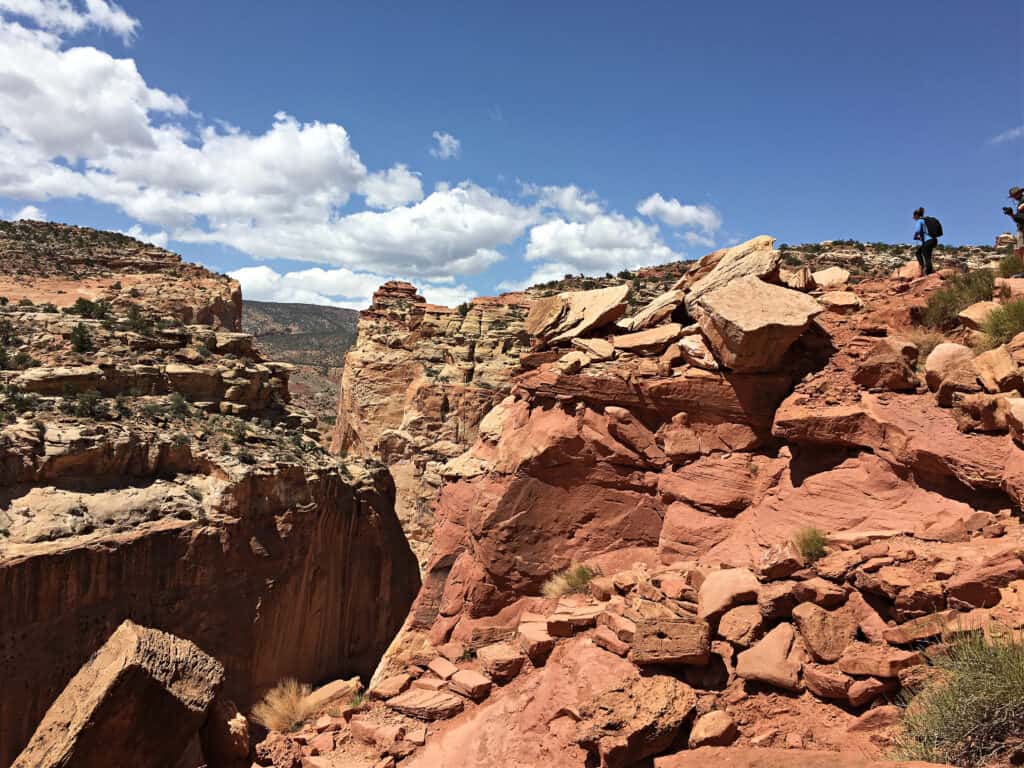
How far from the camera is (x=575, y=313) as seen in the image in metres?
12.1

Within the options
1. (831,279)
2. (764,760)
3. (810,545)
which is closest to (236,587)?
(810,545)

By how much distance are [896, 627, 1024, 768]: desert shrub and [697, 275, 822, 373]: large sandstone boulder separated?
489 centimetres

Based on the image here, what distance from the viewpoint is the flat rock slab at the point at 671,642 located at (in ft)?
19.8

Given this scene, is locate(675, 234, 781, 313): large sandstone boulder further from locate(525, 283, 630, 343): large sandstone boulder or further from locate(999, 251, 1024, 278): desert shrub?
locate(999, 251, 1024, 278): desert shrub

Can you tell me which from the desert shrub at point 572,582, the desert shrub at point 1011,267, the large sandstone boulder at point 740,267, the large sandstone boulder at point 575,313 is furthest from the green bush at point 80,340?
the desert shrub at point 1011,267

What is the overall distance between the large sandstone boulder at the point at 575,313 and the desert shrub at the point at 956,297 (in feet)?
15.7

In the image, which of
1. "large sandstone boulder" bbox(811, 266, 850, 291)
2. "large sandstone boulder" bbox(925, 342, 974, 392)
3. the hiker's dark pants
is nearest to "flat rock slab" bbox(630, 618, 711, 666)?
Answer: "large sandstone boulder" bbox(925, 342, 974, 392)

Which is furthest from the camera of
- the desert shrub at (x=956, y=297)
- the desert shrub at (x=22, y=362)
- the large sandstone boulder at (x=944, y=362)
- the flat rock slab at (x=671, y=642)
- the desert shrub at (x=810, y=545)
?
the desert shrub at (x=22, y=362)

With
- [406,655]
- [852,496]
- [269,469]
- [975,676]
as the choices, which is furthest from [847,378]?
[269,469]

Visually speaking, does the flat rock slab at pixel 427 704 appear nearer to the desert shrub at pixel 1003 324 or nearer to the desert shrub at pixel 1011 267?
the desert shrub at pixel 1003 324

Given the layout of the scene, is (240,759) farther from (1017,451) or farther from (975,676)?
(1017,451)

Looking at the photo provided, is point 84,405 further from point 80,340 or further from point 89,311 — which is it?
point 89,311

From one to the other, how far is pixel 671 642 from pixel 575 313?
23.3ft

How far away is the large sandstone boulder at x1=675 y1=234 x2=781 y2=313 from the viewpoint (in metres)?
→ 10.4
